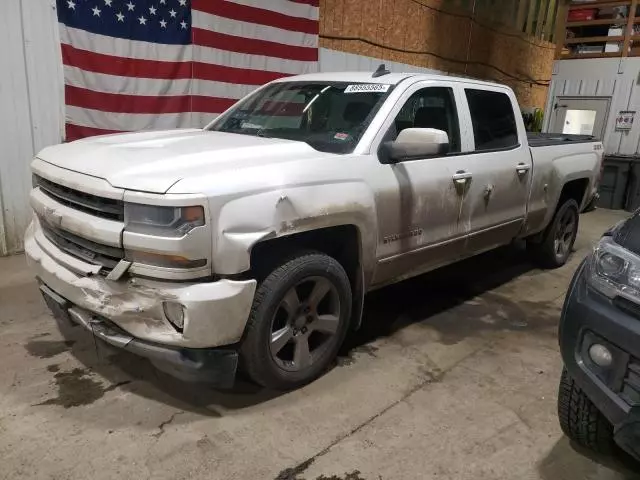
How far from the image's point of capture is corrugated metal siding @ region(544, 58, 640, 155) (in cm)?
1031

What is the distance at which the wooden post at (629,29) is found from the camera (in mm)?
10055

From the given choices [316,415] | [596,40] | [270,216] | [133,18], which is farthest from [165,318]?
[596,40]

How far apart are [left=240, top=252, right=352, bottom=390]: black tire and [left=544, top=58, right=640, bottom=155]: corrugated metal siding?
980cm

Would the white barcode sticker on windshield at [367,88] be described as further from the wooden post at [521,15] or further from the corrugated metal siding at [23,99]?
the wooden post at [521,15]

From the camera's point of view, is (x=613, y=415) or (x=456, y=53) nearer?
(x=613, y=415)

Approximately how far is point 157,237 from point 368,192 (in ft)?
4.14

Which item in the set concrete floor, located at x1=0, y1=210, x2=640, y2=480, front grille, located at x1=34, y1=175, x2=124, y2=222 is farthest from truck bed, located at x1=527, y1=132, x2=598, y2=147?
front grille, located at x1=34, y1=175, x2=124, y2=222

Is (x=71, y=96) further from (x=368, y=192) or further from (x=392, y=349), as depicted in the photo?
(x=392, y=349)

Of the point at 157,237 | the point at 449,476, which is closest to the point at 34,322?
the point at 157,237

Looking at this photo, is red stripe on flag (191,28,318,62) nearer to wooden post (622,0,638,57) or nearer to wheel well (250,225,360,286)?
wheel well (250,225,360,286)

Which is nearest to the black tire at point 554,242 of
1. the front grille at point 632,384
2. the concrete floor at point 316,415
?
the concrete floor at point 316,415

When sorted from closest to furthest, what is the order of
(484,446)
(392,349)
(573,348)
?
(573,348) < (484,446) < (392,349)

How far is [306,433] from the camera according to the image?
101 inches

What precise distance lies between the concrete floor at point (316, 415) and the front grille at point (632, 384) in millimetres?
673
